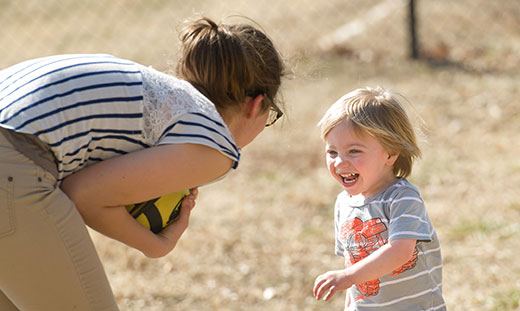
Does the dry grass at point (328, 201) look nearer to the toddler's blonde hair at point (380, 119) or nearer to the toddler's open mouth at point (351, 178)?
the toddler's blonde hair at point (380, 119)

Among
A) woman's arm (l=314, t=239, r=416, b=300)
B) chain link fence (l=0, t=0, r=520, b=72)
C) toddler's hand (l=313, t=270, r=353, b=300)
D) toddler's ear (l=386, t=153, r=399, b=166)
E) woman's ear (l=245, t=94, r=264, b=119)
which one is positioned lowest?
toddler's hand (l=313, t=270, r=353, b=300)

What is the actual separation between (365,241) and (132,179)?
34.0 inches

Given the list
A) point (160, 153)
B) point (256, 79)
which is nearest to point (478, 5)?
point (256, 79)

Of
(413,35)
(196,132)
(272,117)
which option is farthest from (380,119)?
(413,35)

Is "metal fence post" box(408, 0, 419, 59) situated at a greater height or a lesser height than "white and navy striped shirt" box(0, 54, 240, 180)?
greater

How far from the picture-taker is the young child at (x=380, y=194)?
2396 millimetres

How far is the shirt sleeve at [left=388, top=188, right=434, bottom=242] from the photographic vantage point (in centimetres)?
229

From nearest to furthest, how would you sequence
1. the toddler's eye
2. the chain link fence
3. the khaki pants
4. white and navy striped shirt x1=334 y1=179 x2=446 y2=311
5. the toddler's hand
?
the khaki pants, the toddler's hand, white and navy striped shirt x1=334 y1=179 x2=446 y2=311, the toddler's eye, the chain link fence

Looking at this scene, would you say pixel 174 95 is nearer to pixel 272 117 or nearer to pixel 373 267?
pixel 272 117

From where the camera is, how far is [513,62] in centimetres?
773

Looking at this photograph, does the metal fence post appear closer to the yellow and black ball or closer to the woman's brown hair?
the woman's brown hair

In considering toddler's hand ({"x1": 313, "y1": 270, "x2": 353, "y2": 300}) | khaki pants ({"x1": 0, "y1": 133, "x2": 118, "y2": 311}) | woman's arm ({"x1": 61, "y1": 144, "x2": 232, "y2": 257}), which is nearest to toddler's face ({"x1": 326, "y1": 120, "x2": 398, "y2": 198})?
toddler's hand ({"x1": 313, "y1": 270, "x2": 353, "y2": 300})

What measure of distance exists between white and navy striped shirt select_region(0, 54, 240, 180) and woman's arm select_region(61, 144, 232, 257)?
1.6 inches

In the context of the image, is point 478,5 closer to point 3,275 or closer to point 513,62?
point 513,62
